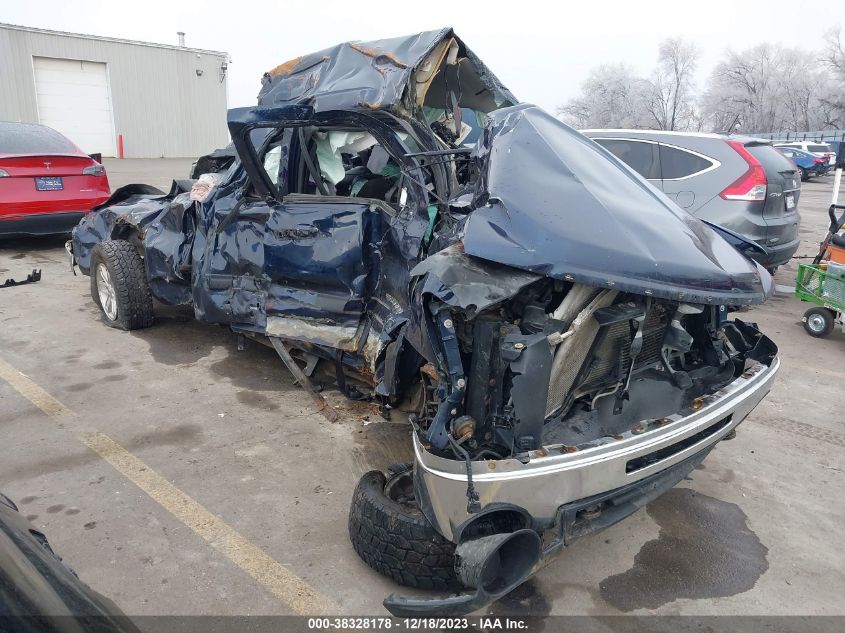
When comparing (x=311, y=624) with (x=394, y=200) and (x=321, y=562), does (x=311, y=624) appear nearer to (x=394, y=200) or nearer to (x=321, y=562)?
(x=321, y=562)

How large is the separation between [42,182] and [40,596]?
300 inches

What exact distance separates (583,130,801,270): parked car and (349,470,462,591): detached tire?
16.0 feet

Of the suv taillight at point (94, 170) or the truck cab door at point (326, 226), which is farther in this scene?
the suv taillight at point (94, 170)

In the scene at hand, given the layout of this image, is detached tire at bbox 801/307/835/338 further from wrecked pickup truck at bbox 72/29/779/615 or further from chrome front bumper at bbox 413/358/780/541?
chrome front bumper at bbox 413/358/780/541

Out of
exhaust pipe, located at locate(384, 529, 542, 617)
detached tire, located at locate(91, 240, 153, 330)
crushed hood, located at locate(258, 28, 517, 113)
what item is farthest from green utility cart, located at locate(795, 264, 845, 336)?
detached tire, located at locate(91, 240, 153, 330)

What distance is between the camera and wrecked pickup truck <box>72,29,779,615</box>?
222 cm

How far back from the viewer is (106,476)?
329cm

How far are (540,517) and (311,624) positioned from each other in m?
0.96

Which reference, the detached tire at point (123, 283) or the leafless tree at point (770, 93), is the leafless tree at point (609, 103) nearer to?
the leafless tree at point (770, 93)

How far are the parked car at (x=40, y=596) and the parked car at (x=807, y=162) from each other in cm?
3148

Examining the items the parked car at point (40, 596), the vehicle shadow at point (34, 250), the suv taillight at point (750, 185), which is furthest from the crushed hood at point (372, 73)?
the vehicle shadow at point (34, 250)

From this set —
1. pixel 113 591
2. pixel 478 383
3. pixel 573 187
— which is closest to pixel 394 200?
pixel 573 187

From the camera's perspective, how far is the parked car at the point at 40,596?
1226mm

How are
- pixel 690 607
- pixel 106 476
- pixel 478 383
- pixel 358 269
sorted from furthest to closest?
1. pixel 358 269
2. pixel 106 476
3. pixel 690 607
4. pixel 478 383
